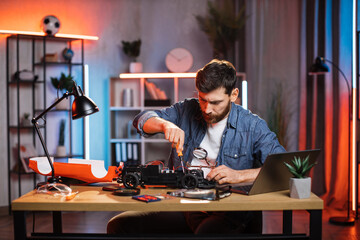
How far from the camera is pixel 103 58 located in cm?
498

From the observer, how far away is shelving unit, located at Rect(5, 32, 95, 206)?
4441mm

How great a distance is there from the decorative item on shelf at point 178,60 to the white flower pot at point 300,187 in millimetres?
3413

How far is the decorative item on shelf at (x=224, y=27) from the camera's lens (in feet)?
15.6

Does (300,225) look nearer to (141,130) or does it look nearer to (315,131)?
(315,131)

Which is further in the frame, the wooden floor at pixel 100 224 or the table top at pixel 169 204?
the wooden floor at pixel 100 224

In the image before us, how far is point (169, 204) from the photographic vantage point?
1.45 meters

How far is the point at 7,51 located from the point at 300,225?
3.42 m

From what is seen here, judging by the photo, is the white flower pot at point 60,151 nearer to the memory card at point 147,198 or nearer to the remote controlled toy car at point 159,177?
the remote controlled toy car at point 159,177

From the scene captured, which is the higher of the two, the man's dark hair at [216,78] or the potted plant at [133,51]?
the potted plant at [133,51]

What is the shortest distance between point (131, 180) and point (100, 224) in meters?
2.46

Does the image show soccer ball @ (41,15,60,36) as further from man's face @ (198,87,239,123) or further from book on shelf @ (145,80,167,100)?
man's face @ (198,87,239,123)

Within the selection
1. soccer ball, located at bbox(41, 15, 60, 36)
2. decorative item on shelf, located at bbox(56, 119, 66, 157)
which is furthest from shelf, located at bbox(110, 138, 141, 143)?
soccer ball, located at bbox(41, 15, 60, 36)

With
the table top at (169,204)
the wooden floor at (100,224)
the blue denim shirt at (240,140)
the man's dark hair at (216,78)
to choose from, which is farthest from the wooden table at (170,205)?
the wooden floor at (100,224)

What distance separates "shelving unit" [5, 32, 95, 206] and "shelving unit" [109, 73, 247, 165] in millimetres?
406
